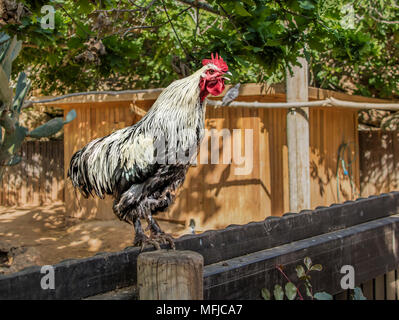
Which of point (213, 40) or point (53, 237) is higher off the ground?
point (213, 40)

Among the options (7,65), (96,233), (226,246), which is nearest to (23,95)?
(7,65)

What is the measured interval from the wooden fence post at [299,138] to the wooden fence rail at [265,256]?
7.44ft

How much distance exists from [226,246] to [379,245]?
131 cm

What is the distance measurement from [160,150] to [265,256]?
0.97m

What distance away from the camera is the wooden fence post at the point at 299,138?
19.7 ft

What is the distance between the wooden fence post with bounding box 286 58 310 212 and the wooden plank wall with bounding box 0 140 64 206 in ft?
27.9

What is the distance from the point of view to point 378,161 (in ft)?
36.2

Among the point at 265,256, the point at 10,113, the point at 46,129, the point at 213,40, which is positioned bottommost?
the point at 265,256

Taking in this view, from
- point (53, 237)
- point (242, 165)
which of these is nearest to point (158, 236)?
point (242, 165)

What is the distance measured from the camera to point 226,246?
8.20 feet

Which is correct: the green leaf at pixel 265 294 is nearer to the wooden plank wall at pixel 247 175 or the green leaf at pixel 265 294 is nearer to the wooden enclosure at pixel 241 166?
the wooden enclosure at pixel 241 166

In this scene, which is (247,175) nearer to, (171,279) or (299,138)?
(299,138)

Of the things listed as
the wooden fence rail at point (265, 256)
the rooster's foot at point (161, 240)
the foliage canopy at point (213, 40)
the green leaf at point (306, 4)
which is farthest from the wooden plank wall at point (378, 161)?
the rooster's foot at point (161, 240)
